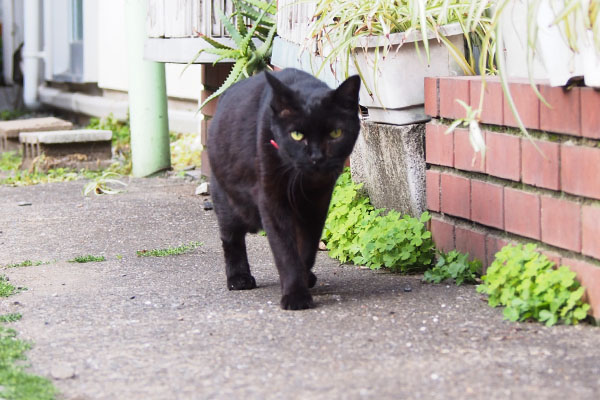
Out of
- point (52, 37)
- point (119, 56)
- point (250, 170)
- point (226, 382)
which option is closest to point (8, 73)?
point (52, 37)

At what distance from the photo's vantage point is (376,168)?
13.5 ft

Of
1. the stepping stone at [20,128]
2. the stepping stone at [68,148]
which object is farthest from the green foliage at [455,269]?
the stepping stone at [20,128]

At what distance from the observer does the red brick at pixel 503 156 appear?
323 cm

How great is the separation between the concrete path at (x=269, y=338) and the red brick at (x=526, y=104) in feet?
2.22

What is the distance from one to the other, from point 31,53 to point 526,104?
1000cm

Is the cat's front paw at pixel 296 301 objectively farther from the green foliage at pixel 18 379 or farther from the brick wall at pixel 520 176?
the green foliage at pixel 18 379

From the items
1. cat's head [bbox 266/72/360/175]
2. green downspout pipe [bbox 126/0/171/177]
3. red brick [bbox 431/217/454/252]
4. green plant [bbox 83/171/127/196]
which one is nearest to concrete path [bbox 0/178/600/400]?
red brick [bbox 431/217/454/252]

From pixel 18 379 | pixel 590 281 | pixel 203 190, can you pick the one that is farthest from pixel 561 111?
pixel 203 190

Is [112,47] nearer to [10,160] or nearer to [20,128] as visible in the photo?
[20,128]

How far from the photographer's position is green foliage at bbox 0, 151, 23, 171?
762 centimetres

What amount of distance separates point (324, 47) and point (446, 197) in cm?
95

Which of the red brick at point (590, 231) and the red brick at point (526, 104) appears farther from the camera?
the red brick at point (526, 104)

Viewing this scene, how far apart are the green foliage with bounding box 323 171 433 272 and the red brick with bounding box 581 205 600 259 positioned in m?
0.95

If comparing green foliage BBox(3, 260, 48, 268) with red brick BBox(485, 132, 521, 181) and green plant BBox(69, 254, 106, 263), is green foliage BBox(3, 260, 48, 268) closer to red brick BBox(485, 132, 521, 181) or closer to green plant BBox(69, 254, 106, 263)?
green plant BBox(69, 254, 106, 263)
